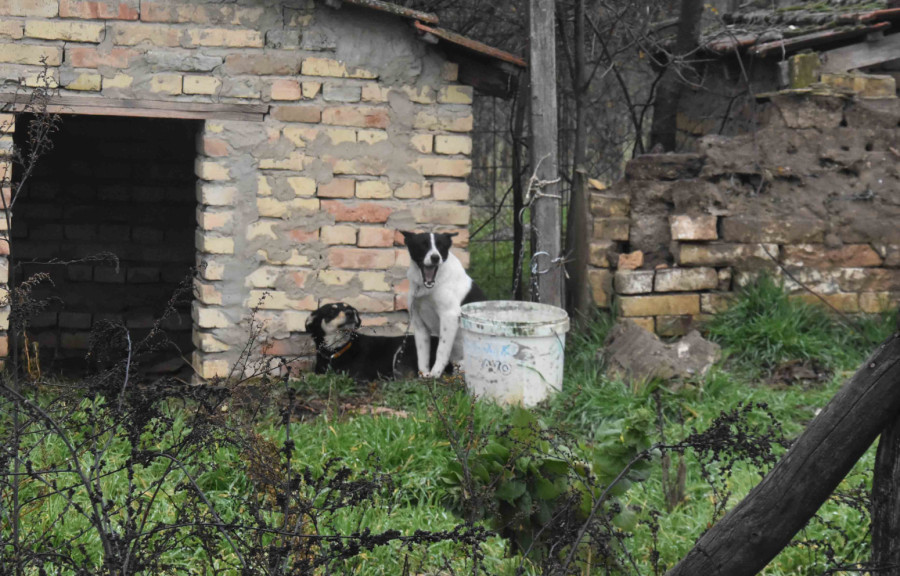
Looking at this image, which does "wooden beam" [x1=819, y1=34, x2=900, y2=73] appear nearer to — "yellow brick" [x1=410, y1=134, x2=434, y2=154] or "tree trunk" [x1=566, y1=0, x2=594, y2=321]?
"tree trunk" [x1=566, y1=0, x2=594, y2=321]

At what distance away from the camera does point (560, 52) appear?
28.9 feet

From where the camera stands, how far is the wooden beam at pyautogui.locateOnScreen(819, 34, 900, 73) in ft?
22.3

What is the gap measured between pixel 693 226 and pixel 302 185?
254 centimetres

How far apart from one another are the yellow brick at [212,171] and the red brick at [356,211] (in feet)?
2.03

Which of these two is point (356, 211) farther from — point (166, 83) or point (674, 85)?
point (674, 85)

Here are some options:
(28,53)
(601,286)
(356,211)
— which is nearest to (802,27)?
(601,286)

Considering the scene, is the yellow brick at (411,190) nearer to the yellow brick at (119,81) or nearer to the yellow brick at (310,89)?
the yellow brick at (310,89)

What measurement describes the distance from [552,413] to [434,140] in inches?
75.9

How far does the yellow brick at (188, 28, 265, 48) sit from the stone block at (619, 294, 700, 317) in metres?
2.83

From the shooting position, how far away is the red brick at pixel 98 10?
589 centimetres

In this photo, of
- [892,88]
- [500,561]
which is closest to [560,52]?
[892,88]

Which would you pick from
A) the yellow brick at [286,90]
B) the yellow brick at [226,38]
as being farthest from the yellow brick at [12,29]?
the yellow brick at [286,90]

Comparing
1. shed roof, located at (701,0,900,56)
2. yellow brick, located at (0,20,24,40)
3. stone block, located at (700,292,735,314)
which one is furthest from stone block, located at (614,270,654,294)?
yellow brick, located at (0,20,24,40)

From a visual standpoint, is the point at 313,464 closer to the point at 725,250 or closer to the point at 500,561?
the point at 500,561
